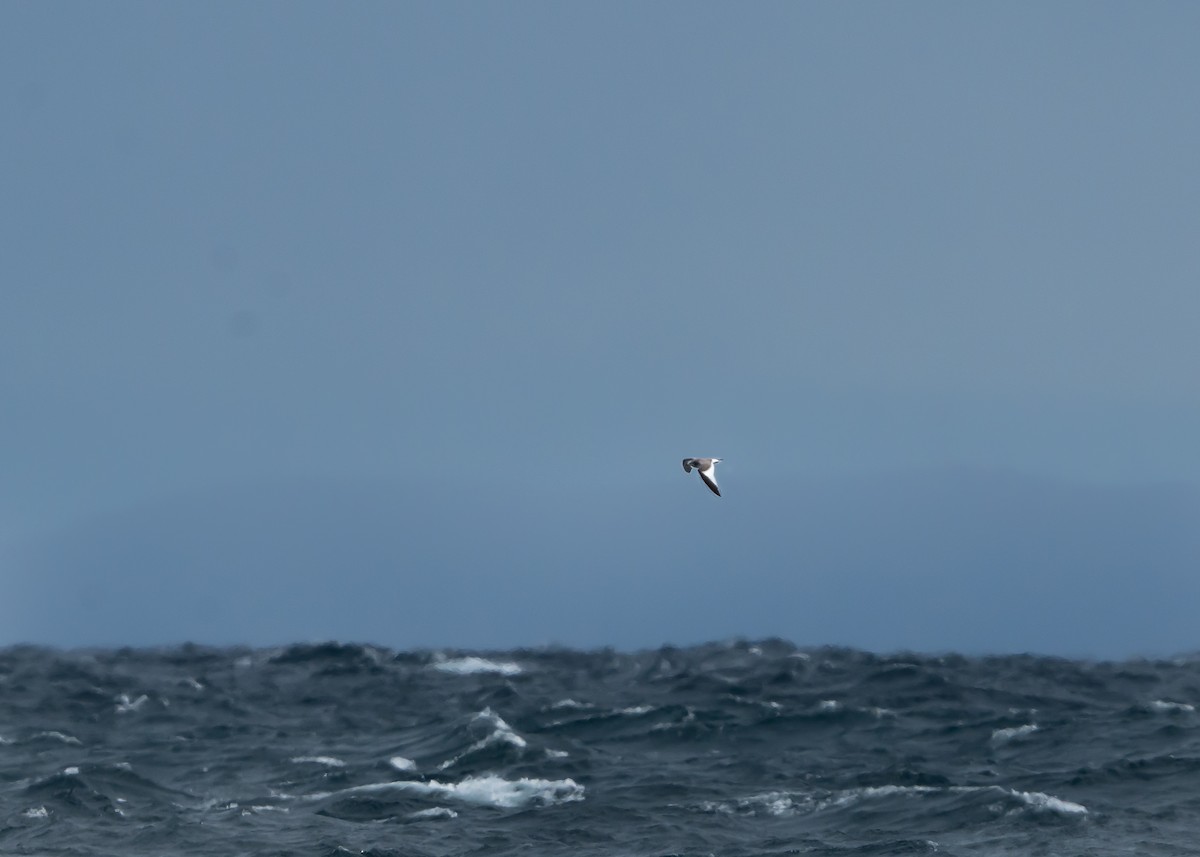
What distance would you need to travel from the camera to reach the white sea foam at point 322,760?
54.2m

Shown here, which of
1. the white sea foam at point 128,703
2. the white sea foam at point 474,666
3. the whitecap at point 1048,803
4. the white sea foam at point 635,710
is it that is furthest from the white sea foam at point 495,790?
the white sea foam at point 474,666

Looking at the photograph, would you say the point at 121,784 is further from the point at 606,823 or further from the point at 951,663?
the point at 951,663

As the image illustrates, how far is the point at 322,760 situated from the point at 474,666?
30085 millimetres

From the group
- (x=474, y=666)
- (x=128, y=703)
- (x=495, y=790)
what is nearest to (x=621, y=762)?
(x=495, y=790)

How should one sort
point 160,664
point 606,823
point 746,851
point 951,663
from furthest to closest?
point 160,664 < point 951,663 < point 606,823 < point 746,851

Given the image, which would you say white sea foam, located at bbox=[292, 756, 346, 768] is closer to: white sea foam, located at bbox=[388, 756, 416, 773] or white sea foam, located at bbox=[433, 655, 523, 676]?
white sea foam, located at bbox=[388, 756, 416, 773]

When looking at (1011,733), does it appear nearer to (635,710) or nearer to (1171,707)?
(1171,707)

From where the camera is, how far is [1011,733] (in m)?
56.7

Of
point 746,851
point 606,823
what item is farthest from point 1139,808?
point 606,823

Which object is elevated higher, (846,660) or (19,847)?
(846,660)

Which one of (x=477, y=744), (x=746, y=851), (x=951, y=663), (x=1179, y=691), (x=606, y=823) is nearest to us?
(x=746, y=851)

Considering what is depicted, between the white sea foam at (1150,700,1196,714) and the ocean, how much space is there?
16cm

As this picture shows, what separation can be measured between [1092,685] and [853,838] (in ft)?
106

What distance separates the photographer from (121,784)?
51.5 meters
